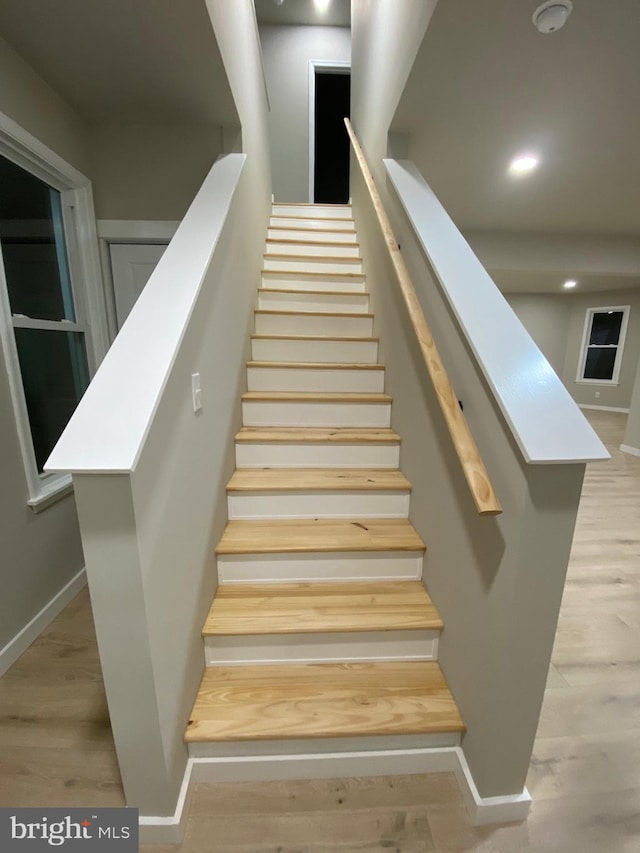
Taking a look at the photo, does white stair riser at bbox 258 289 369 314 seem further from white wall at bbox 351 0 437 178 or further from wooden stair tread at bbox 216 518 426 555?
wooden stair tread at bbox 216 518 426 555

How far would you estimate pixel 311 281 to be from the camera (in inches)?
Result: 109

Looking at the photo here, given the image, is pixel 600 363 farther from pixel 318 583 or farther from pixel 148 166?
pixel 148 166

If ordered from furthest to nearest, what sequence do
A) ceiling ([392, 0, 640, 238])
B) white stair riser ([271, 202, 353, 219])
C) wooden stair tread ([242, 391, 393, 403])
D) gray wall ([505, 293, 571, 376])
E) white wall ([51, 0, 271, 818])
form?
1. gray wall ([505, 293, 571, 376])
2. white stair riser ([271, 202, 353, 219])
3. wooden stair tread ([242, 391, 393, 403])
4. ceiling ([392, 0, 640, 238])
5. white wall ([51, 0, 271, 818])

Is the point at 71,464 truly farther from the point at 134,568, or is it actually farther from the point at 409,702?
the point at 409,702

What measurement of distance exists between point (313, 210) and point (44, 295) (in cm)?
283

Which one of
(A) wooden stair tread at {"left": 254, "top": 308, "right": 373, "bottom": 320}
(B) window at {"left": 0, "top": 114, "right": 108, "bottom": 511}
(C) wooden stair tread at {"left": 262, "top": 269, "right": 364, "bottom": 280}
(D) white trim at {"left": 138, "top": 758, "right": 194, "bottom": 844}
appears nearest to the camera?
(D) white trim at {"left": 138, "top": 758, "right": 194, "bottom": 844}

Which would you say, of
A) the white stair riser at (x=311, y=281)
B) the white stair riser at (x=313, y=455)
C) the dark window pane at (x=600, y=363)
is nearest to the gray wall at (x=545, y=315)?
the dark window pane at (x=600, y=363)

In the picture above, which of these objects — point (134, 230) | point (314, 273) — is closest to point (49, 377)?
point (134, 230)

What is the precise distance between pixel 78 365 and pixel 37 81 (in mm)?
1309

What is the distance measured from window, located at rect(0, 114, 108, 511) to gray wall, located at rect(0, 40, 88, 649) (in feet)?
0.19

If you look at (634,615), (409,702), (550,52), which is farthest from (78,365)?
(634,615)

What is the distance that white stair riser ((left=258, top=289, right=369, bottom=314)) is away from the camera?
2.57 metres

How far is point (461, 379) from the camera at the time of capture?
114cm

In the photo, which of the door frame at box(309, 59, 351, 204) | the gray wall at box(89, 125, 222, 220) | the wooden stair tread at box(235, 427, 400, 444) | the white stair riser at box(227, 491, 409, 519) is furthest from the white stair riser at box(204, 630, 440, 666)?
the door frame at box(309, 59, 351, 204)
